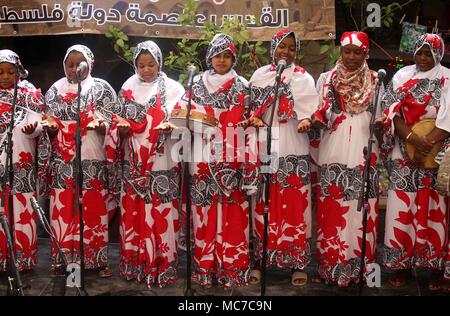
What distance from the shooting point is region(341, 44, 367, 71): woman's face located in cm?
456

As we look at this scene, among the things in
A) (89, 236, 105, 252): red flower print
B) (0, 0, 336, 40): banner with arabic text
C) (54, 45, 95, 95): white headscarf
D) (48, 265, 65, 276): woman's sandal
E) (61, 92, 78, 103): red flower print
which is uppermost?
(0, 0, 336, 40): banner with arabic text

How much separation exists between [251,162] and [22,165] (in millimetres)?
1954

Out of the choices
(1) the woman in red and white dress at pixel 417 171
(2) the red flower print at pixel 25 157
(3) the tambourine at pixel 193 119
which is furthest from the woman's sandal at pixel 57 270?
(1) the woman in red and white dress at pixel 417 171

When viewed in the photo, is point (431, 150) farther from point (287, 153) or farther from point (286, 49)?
point (286, 49)

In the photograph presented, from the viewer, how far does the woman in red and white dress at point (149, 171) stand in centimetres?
468

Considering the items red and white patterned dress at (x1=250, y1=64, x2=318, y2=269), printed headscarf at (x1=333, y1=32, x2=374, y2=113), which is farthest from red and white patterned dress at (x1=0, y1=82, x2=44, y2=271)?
printed headscarf at (x1=333, y1=32, x2=374, y2=113)

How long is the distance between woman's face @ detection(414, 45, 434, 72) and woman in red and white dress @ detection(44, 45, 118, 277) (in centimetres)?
249

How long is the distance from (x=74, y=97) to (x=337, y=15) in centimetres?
328

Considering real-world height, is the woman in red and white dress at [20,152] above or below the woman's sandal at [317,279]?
above

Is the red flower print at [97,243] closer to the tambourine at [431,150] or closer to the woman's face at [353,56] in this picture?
the woman's face at [353,56]

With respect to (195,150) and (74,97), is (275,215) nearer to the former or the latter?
(195,150)

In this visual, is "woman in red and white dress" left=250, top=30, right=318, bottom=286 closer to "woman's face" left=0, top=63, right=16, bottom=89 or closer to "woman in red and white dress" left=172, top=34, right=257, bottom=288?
"woman in red and white dress" left=172, top=34, right=257, bottom=288

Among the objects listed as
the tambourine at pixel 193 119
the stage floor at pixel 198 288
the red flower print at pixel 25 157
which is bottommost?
the stage floor at pixel 198 288

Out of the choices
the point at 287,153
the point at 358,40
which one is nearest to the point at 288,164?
the point at 287,153
